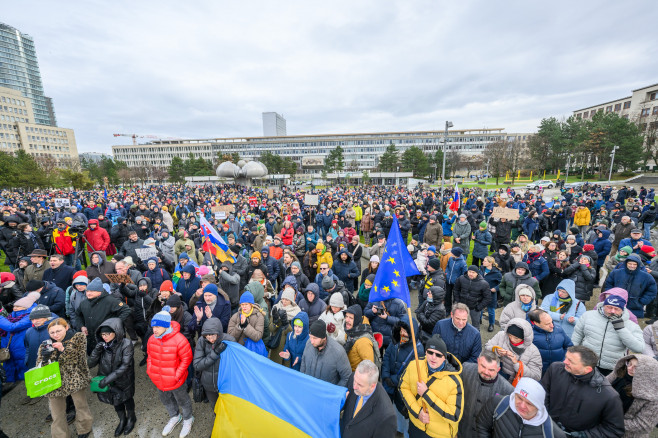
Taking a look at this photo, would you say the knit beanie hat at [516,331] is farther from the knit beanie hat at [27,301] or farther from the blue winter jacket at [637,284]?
the knit beanie hat at [27,301]

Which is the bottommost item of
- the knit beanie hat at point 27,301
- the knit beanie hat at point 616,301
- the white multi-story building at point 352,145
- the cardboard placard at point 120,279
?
the cardboard placard at point 120,279

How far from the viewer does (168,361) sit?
3805 millimetres

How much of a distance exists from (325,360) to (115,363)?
2899mm

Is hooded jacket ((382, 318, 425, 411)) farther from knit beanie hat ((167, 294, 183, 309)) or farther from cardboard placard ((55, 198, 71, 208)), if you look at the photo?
cardboard placard ((55, 198, 71, 208))

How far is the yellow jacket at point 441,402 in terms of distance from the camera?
2.82 m

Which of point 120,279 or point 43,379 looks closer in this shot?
point 43,379

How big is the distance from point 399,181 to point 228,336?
64321mm

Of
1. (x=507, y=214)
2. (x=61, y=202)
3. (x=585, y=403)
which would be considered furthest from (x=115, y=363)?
(x=61, y=202)

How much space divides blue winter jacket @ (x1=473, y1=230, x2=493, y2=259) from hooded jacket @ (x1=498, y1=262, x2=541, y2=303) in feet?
8.71

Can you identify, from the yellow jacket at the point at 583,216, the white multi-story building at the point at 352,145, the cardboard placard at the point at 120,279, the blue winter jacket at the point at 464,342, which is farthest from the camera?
the white multi-story building at the point at 352,145

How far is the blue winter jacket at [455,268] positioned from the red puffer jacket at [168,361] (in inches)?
221

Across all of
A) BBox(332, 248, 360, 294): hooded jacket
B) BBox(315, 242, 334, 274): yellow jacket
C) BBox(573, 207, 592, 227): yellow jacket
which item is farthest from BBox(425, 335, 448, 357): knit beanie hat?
BBox(573, 207, 592, 227): yellow jacket

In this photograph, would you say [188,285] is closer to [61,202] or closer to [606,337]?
[606,337]

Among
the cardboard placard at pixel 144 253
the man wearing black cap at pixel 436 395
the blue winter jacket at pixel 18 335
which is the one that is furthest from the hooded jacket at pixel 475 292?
the cardboard placard at pixel 144 253
